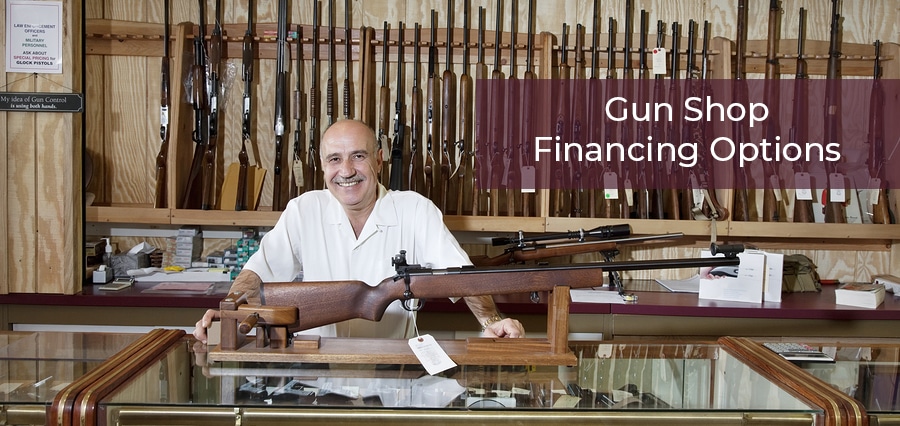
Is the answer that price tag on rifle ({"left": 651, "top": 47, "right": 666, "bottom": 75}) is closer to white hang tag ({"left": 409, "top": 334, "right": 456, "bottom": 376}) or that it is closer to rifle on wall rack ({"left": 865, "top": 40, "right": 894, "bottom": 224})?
rifle on wall rack ({"left": 865, "top": 40, "right": 894, "bottom": 224})

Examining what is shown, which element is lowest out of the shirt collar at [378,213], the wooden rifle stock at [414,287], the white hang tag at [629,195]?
the wooden rifle stock at [414,287]

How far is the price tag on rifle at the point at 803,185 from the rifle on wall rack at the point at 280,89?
9.20 feet

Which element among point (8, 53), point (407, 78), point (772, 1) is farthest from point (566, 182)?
point (8, 53)

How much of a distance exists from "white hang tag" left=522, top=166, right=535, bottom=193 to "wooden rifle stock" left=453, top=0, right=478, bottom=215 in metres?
0.34

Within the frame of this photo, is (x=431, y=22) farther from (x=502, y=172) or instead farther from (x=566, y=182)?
(x=566, y=182)

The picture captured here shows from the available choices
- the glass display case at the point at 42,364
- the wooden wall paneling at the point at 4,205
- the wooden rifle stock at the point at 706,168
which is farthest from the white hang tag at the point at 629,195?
the wooden wall paneling at the point at 4,205

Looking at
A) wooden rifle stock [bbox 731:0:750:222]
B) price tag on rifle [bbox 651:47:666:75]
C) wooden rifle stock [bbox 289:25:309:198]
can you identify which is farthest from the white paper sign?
wooden rifle stock [bbox 731:0:750:222]

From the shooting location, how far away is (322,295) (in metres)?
1.83

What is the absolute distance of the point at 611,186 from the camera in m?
3.84

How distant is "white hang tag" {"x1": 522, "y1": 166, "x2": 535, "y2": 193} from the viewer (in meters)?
3.81

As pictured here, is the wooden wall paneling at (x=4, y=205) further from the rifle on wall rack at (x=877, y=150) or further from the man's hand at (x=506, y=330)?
the rifle on wall rack at (x=877, y=150)

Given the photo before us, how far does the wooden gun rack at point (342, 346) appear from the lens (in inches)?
65.5

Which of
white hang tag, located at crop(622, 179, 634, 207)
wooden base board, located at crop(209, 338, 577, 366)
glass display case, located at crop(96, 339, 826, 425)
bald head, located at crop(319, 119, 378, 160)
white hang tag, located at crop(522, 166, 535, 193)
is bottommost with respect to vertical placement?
glass display case, located at crop(96, 339, 826, 425)

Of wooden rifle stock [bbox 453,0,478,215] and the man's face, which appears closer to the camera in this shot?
the man's face
